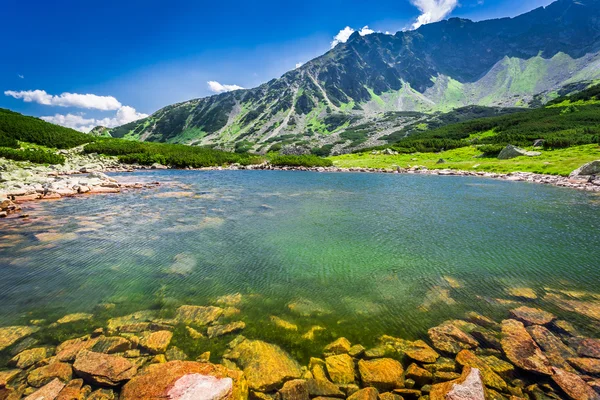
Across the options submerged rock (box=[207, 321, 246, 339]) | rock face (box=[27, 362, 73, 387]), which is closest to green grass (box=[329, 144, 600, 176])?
submerged rock (box=[207, 321, 246, 339])

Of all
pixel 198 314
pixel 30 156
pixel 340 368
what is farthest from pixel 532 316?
pixel 30 156

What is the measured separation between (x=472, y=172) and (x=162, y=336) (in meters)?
59.5

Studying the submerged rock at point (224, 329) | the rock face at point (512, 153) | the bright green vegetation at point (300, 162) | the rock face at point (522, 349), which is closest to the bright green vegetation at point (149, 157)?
the bright green vegetation at point (300, 162)

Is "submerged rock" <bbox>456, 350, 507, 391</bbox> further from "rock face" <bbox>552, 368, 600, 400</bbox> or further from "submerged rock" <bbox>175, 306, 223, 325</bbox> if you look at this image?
"submerged rock" <bbox>175, 306, 223, 325</bbox>

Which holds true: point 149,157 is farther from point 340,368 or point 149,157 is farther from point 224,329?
point 340,368

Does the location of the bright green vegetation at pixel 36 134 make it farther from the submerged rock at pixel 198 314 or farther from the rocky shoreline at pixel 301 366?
the submerged rock at pixel 198 314

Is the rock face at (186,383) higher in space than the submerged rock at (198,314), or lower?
higher

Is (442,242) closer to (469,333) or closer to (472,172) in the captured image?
(469,333)

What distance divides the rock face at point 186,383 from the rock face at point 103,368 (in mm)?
392

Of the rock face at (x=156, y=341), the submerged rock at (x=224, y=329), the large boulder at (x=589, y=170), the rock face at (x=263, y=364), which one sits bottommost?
the rock face at (x=263, y=364)

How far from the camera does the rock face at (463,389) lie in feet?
17.0

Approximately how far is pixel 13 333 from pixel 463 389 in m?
11.0

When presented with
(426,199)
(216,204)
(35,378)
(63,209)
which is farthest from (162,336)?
(426,199)

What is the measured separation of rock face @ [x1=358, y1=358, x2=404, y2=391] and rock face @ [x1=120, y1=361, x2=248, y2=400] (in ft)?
8.73
